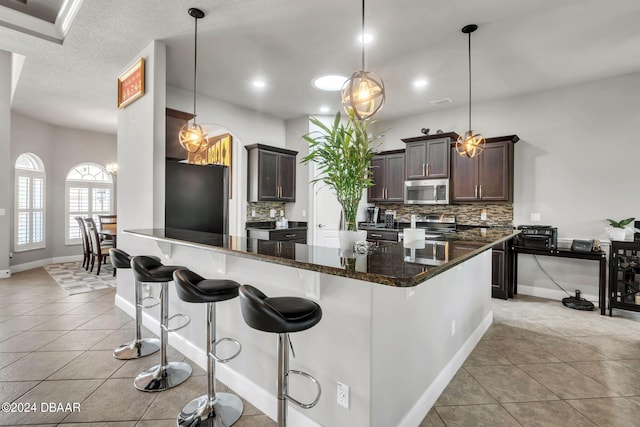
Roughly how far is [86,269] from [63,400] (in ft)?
16.5

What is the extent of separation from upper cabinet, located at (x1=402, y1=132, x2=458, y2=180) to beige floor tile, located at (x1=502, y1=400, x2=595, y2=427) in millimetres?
3535

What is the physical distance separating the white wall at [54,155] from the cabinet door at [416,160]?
7.29m

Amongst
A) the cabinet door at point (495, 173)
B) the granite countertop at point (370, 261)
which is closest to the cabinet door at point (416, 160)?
the cabinet door at point (495, 173)

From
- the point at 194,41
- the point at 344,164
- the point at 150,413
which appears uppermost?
the point at 194,41

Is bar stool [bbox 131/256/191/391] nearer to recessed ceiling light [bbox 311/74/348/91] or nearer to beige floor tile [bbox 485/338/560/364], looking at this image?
beige floor tile [bbox 485/338/560/364]

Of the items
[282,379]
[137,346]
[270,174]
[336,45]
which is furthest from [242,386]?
[270,174]

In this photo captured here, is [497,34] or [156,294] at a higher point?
[497,34]

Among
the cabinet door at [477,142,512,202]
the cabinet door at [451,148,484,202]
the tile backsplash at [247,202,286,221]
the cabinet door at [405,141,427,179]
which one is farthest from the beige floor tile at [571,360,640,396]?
the tile backsplash at [247,202,286,221]

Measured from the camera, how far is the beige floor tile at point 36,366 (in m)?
2.39

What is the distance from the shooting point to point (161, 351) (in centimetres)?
232

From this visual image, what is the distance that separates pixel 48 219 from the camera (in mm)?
6906

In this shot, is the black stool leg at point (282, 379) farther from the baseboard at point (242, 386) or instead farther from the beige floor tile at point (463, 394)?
the beige floor tile at point (463, 394)

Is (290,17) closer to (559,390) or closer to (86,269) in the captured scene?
(559,390)

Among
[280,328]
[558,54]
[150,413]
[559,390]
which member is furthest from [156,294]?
[558,54]
